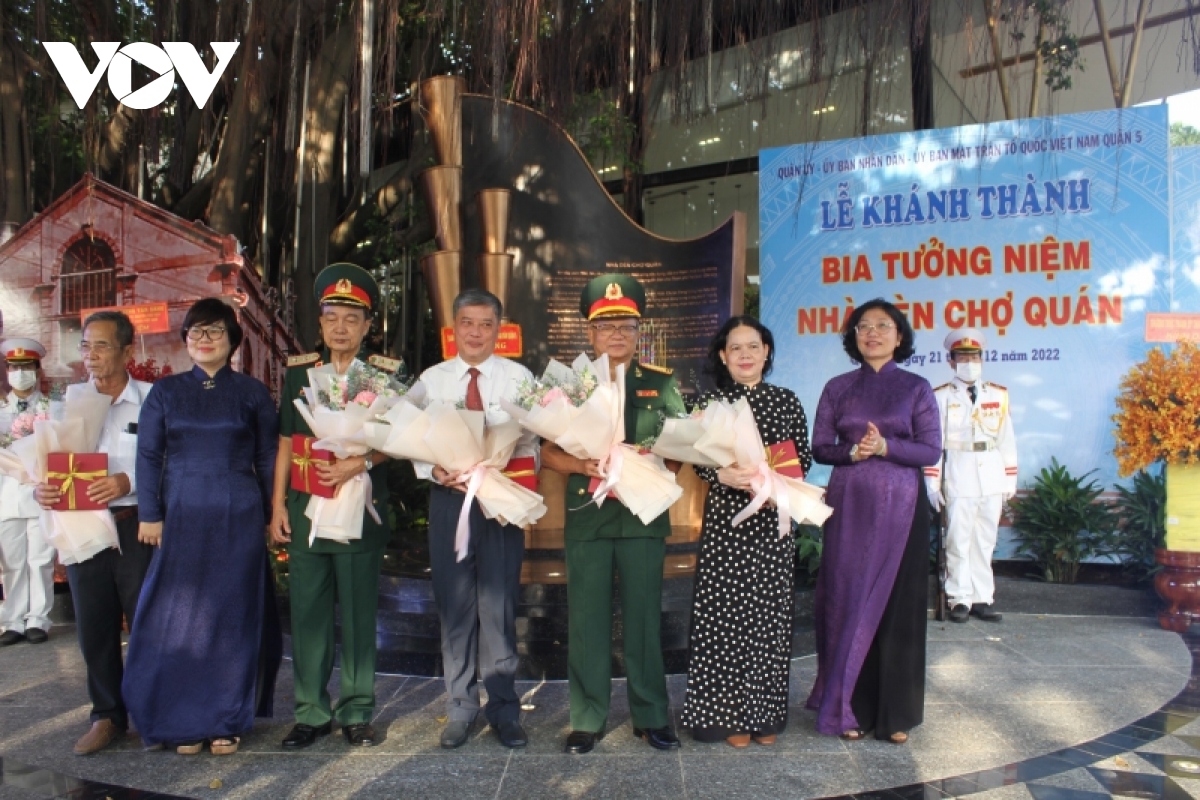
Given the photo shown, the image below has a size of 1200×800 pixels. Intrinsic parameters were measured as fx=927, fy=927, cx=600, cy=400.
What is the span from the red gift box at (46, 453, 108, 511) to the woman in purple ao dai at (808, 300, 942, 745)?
281cm

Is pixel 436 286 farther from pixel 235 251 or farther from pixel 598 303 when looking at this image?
pixel 598 303

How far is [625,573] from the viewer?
346 centimetres

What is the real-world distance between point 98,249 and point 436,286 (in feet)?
7.72

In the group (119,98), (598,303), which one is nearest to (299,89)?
(119,98)

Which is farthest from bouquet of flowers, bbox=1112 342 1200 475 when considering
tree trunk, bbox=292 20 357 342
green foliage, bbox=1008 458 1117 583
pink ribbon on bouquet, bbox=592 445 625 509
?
tree trunk, bbox=292 20 357 342

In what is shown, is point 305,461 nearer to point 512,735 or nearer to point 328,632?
point 328,632

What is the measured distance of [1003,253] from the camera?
650 centimetres

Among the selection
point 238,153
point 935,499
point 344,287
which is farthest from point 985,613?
point 238,153

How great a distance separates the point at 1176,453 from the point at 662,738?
3.74 meters

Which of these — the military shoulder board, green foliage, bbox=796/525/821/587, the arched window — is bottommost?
green foliage, bbox=796/525/821/587

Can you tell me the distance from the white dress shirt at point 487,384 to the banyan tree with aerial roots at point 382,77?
1.64 meters

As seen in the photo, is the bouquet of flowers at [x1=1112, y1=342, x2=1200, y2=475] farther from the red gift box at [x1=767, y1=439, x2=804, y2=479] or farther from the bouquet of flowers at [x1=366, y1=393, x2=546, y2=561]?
the bouquet of flowers at [x1=366, y1=393, x2=546, y2=561]

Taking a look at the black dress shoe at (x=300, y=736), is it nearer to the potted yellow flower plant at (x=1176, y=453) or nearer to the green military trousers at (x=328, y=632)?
the green military trousers at (x=328, y=632)

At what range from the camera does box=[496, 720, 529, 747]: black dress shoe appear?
3430 millimetres
